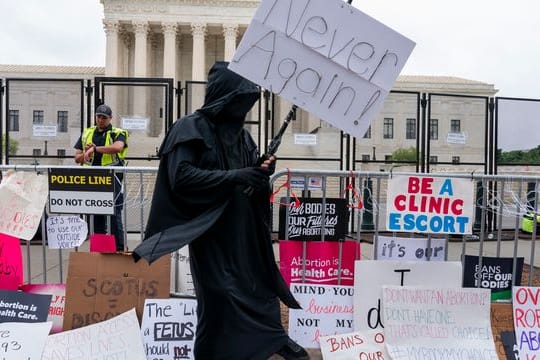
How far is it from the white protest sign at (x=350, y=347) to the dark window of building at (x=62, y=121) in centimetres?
799

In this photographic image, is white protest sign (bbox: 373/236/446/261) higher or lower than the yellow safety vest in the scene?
lower

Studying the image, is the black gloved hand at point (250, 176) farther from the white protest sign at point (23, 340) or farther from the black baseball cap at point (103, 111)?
the black baseball cap at point (103, 111)

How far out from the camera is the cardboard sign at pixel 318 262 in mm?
3988

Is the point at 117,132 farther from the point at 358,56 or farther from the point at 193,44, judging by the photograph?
the point at 193,44

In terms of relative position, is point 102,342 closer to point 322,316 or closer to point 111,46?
point 322,316

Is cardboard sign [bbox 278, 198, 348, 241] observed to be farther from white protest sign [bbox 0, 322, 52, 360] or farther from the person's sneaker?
white protest sign [bbox 0, 322, 52, 360]

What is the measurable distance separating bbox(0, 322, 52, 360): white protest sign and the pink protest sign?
49 centimetres

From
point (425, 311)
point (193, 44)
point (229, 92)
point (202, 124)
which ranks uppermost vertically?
point (193, 44)

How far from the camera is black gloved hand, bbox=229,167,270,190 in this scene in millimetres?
2377

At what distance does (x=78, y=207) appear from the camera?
165 inches

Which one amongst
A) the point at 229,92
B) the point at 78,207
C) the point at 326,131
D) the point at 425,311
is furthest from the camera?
the point at 326,131

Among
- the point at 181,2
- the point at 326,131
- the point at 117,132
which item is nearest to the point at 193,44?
the point at 181,2

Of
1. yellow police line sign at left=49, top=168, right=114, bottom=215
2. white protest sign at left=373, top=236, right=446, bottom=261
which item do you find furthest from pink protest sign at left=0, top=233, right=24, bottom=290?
white protest sign at left=373, top=236, right=446, bottom=261

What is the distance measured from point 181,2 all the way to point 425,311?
57.1m
